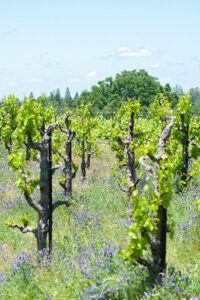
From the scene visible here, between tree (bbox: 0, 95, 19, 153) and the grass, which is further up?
tree (bbox: 0, 95, 19, 153)

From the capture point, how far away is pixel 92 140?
12414 mm

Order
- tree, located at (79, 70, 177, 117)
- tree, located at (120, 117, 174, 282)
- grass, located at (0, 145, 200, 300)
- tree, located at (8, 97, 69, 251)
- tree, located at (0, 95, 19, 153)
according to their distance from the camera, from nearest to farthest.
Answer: tree, located at (120, 117, 174, 282)
grass, located at (0, 145, 200, 300)
tree, located at (8, 97, 69, 251)
tree, located at (0, 95, 19, 153)
tree, located at (79, 70, 177, 117)

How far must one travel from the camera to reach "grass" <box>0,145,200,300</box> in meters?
3.60

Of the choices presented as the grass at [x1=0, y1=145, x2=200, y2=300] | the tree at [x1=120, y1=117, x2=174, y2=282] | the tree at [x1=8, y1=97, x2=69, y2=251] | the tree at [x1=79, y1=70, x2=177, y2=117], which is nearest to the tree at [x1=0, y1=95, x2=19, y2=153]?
the grass at [x1=0, y1=145, x2=200, y2=300]

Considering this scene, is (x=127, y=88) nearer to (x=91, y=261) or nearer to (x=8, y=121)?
(x=8, y=121)

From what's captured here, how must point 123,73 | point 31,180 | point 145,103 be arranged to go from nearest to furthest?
1. point 31,180
2. point 145,103
3. point 123,73

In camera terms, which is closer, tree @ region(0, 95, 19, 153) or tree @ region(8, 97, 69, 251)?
tree @ region(8, 97, 69, 251)

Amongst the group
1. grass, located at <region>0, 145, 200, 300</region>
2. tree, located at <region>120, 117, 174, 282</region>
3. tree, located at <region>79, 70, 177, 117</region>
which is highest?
tree, located at <region>79, 70, 177, 117</region>

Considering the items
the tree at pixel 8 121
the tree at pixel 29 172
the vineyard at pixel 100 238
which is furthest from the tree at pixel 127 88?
the tree at pixel 29 172

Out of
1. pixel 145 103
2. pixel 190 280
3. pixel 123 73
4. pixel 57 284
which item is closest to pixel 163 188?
pixel 190 280

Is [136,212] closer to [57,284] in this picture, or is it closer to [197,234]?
[57,284]

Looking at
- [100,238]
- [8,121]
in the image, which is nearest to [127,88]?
[8,121]

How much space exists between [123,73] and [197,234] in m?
62.2

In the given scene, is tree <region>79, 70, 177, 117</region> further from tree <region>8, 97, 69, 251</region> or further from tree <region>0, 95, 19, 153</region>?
tree <region>8, 97, 69, 251</region>
